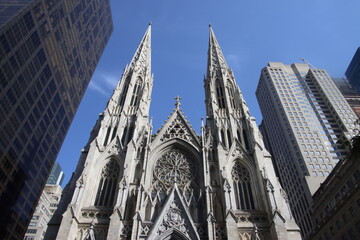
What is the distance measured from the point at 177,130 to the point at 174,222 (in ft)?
37.2

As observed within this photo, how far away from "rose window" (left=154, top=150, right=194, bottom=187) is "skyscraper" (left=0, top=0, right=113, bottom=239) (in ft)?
61.3

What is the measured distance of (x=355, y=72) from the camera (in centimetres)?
7975

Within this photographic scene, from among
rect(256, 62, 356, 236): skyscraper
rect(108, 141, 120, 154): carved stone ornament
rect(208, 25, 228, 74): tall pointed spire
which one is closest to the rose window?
rect(108, 141, 120, 154): carved stone ornament

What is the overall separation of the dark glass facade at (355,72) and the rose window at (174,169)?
2790 inches

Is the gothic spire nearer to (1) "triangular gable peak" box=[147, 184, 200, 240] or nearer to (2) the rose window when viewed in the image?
(2) the rose window

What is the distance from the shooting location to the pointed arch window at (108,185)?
2444 centimetres

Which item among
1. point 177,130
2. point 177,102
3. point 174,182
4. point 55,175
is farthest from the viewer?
point 55,175

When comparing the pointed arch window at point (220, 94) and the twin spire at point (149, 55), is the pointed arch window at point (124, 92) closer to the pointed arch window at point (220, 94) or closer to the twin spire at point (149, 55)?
the twin spire at point (149, 55)

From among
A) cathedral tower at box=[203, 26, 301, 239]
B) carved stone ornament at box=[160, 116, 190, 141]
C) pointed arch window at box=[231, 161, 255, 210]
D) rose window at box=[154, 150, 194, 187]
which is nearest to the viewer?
cathedral tower at box=[203, 26, 301, 239]

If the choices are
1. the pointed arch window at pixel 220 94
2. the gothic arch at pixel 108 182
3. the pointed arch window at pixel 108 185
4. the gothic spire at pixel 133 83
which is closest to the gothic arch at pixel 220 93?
the pointed arch window at pixel 220 94

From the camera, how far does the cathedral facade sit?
21500mm

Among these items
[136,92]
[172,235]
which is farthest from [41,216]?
[172,235]

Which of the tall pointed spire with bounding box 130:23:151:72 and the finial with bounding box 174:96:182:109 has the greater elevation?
the tall pointed spire with bounding box 130:23:151:72

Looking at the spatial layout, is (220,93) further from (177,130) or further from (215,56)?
(215,56)
